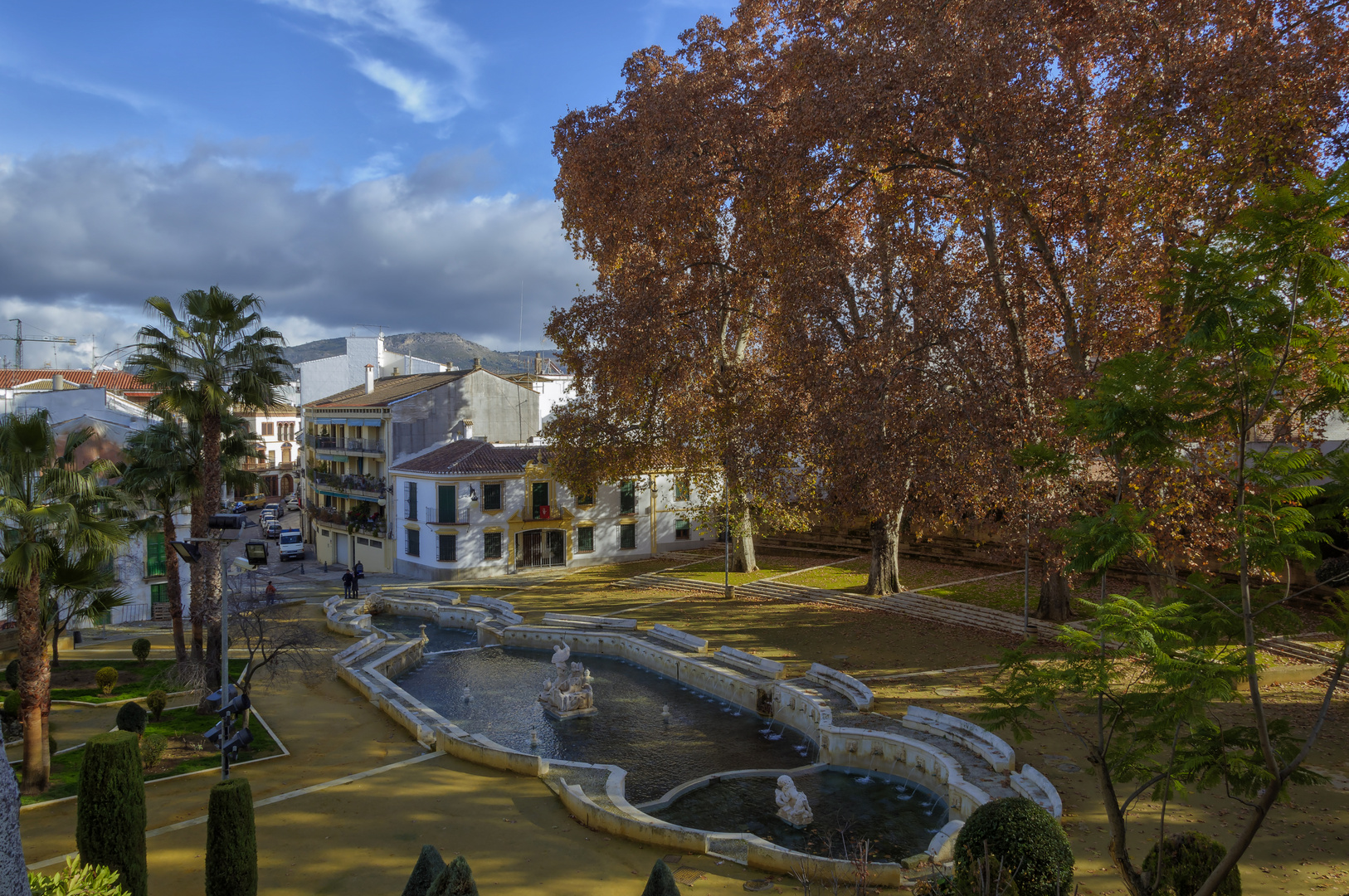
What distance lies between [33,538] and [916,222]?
24.5 meters

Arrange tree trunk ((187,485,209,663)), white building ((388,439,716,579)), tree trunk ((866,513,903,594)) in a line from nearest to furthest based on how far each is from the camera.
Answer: tree trunk ((187,485,209,663)) → tree trunk ((866,513,903,594)) → white building ((388,439,716,579))

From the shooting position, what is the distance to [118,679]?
2222cm

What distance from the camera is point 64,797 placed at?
14.5 m

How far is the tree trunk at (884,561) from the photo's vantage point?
97.3 feet

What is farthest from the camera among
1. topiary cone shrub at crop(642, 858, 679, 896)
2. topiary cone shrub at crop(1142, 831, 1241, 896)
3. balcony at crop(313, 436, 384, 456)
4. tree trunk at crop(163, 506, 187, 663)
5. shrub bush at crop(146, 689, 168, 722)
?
balcony at crop(313, 436, 384, 456)

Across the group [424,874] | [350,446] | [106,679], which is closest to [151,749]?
[106,679]

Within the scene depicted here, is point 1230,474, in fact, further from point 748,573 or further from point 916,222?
point 748,573

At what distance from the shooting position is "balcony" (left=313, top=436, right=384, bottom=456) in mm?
43406

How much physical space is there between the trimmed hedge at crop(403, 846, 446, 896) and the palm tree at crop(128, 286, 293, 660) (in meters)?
13.2

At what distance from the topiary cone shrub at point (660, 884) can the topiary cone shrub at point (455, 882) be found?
2049mm

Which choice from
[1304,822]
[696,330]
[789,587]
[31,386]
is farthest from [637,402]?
[31,386]

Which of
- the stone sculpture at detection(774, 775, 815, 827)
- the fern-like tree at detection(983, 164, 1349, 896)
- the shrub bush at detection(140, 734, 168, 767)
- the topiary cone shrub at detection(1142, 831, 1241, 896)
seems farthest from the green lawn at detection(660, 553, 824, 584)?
the fern-like tree at detection(983, 164, 1349, 896)

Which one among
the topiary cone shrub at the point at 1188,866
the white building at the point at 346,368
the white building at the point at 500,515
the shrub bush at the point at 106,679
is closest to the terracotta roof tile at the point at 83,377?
the white building at the point at 346,368

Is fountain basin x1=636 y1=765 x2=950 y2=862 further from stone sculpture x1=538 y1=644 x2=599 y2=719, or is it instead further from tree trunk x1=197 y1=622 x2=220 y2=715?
tree trunk x1=197 y1=622 x2=220 y2=715
